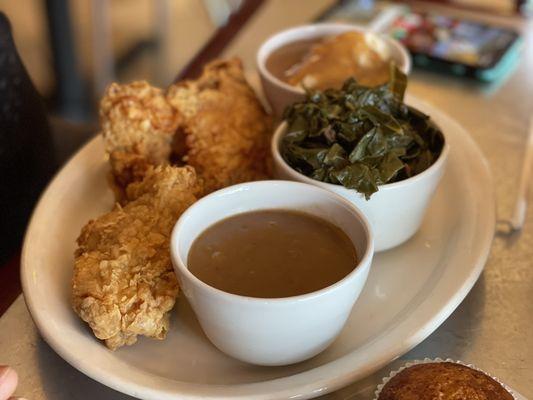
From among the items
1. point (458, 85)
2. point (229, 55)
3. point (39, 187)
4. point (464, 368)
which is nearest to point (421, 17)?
point (458, 85)

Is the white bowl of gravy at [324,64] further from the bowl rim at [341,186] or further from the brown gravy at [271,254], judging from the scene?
the brown gravy at [271,254]

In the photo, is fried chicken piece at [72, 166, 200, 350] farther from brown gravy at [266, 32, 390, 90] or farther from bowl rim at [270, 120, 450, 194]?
brown gravy at [266, 32, 390, 90]

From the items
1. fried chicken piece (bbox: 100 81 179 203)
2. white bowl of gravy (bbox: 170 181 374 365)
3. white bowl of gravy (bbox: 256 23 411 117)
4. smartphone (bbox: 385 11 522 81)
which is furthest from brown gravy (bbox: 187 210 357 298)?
smartphone (bbox: 385 11 522 81)

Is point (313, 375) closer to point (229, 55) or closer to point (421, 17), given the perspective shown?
point (229, 55)

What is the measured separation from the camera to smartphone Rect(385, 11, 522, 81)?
1.89m

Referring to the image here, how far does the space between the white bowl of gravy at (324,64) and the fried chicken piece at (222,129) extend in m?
0.08

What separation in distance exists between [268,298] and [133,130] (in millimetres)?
509

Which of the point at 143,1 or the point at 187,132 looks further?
the point at 143,1

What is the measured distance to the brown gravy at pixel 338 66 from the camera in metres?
1.52

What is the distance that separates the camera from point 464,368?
0.98 m

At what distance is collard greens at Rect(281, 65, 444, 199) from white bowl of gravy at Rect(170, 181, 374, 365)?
0.27ft

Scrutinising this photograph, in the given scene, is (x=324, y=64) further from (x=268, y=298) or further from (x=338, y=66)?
(x=268, y=298)

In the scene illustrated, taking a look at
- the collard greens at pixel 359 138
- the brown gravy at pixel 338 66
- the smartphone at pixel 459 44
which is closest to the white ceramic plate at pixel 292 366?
the collard greens at pixel 359 138

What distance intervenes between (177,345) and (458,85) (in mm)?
1123
